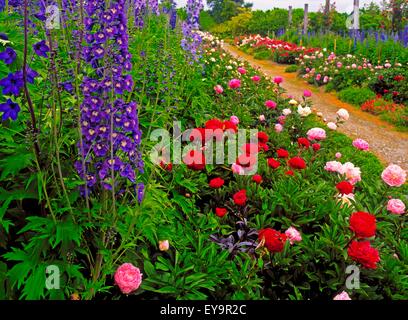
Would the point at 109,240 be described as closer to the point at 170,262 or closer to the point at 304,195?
the point at 170,262

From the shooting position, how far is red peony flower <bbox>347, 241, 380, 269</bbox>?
228cm

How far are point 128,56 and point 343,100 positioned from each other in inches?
393

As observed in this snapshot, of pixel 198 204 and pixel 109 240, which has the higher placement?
pixel 109 240

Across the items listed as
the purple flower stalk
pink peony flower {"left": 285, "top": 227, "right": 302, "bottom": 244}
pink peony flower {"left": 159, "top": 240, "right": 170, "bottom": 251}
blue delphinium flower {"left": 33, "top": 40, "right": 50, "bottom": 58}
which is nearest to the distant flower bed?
pink peony flower {"left": 285, "top": 227, "right": 302, "bottom": 244}

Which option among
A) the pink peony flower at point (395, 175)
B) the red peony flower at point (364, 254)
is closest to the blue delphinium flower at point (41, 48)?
the red peony flower at point (364, 254)

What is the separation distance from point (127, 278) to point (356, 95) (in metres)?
9.96

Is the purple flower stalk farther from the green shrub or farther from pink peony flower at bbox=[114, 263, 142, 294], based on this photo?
the green shrub

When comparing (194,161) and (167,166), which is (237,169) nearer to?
(194,161)

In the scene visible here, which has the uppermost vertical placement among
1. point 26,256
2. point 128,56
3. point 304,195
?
point 128,56

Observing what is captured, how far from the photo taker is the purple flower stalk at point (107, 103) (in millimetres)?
1938

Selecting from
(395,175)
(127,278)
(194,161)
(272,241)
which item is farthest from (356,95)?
(127,278)

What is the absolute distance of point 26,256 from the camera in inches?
75.1
